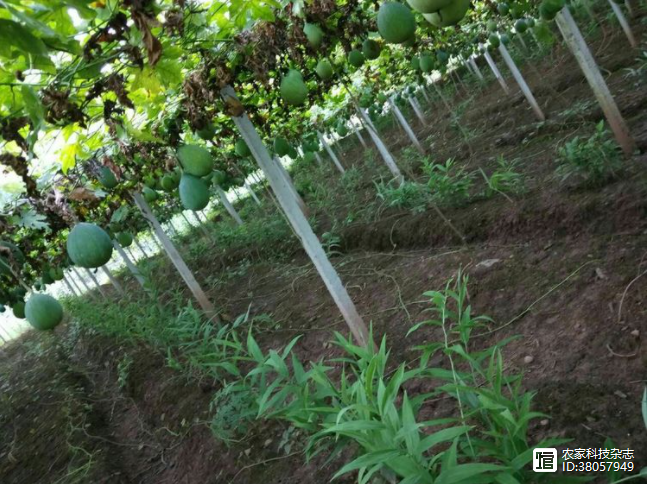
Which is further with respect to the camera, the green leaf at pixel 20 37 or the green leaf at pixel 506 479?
the green leaf at pixel 506 479

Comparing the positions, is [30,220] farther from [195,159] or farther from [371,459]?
[371,459]

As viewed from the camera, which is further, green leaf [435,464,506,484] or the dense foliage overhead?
the dense foliage overhead

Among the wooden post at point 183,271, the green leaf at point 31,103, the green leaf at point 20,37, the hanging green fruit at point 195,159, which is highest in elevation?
the green leaf at point 31,103

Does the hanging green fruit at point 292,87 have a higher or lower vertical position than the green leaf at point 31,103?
lower

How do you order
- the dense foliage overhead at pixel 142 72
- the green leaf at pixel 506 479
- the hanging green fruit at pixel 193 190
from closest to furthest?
the green leaf at pixel 506 479
the dense foliage overhead at pixel 142 72
the hanging green fruit at pixel 193 190

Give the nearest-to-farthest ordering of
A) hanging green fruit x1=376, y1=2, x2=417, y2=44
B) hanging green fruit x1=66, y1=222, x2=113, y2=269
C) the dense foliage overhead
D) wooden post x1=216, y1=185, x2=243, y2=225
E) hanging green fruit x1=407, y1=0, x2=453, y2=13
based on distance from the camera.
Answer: hanging green fruit x1=407, y1=0, x2=453, y2=13
the dense foliage overhead
hanging green fruit x1=376, y1=2, x2=417, y2=44
hanging green fruit x1=66, y1=222, x2=113, y2=269
wooden post x1=216, y1=185, x2=243, y2=225

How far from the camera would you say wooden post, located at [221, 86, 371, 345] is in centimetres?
330

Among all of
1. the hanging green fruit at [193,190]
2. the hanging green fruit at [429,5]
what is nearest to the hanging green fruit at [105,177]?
the hanging green fruit at [193,190]

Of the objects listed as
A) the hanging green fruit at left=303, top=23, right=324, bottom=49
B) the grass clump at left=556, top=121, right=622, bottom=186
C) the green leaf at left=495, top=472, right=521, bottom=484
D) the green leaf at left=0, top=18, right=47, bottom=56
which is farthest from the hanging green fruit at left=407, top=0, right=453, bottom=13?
the grass clump at left=556, top=121, right=622, bottom=186

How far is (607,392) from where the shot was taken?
89.9 inches

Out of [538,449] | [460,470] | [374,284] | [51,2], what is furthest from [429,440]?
[374,284]

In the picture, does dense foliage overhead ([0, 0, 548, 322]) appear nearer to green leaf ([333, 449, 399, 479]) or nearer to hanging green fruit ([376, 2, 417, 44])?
hanging green fruit ([376, 2, 417, 44])

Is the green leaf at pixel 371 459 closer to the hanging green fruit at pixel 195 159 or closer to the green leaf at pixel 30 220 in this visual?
the hanging green fruit at pixel 195 159

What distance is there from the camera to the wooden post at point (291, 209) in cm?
330
